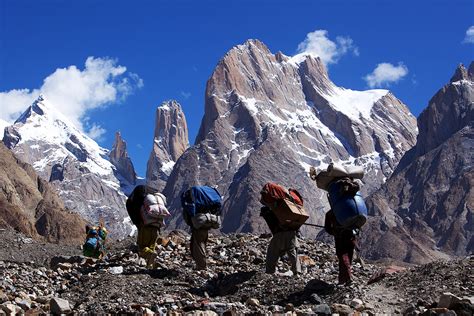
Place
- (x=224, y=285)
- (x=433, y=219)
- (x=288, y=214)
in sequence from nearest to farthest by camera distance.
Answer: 1. (x=224, y=285)
2. (x=288, y=214)
3. (x=433, y=219)

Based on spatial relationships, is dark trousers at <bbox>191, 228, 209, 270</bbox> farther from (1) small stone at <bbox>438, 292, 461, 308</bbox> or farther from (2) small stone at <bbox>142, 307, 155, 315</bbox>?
(1) small stone at <bbox>438, 292, 461, 308</bbox>

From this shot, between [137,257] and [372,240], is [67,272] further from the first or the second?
[372,240]

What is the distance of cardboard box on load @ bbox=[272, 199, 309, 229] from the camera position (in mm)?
12625

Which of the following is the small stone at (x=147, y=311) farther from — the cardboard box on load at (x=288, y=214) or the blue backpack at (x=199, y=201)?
the blue backpack at (x=199, y=201)

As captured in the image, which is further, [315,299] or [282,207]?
[282,207]

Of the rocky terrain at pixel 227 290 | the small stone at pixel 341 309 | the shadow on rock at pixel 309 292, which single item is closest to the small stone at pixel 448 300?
the rocky terrain at pixel 227 290

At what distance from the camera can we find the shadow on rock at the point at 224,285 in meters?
11.6

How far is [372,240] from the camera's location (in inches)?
6649

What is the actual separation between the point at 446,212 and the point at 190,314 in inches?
7139

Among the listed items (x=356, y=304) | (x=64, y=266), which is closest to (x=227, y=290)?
(x=356, y=304)

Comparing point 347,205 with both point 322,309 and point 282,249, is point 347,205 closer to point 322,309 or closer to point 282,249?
point 282,249

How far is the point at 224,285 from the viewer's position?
12.0 meters

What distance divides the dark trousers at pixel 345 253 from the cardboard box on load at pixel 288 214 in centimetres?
119

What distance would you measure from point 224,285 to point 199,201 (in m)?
2.29
